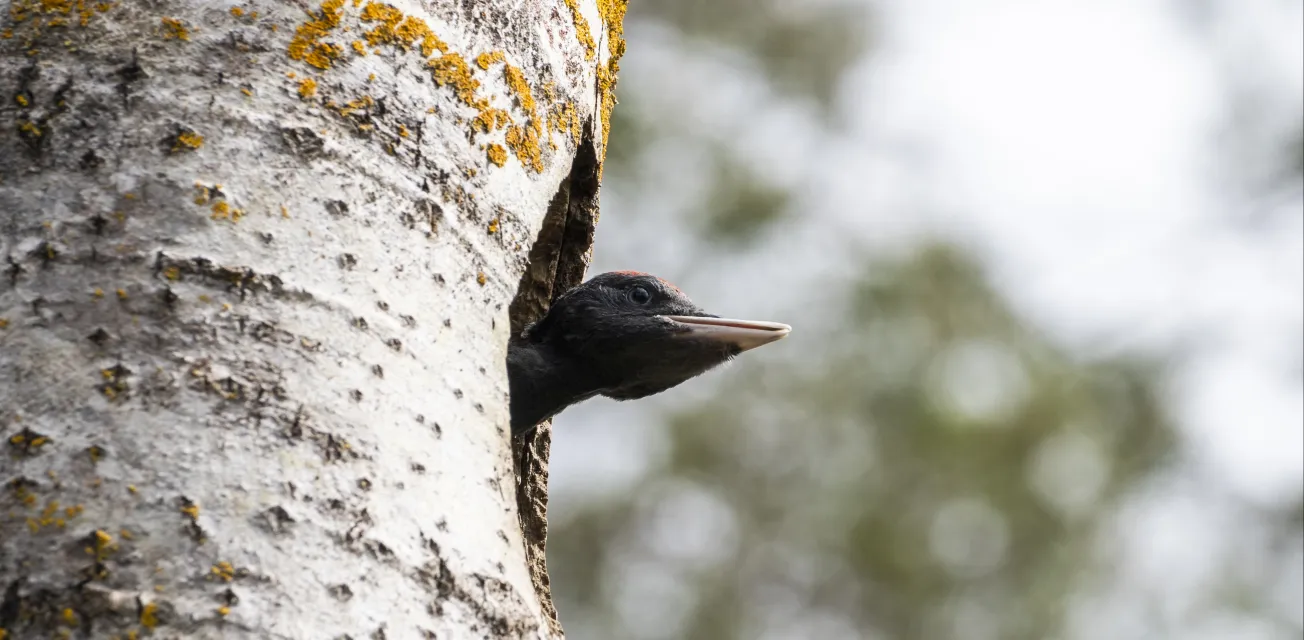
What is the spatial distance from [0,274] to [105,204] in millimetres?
170

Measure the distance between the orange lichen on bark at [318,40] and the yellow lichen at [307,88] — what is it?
36 mm

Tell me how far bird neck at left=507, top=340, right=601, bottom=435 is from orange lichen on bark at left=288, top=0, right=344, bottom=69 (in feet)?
3.67

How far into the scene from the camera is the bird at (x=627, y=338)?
10.8 feet

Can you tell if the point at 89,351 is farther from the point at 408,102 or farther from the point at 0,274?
the point at 408,102

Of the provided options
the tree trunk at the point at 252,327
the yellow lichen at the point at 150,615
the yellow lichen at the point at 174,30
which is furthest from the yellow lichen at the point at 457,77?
the yellow lichen at the point at 150,615

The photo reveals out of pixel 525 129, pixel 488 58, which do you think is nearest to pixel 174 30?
pixel 488 58

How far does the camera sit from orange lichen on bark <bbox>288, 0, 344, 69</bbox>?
201 cm

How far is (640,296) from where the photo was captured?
138 inches

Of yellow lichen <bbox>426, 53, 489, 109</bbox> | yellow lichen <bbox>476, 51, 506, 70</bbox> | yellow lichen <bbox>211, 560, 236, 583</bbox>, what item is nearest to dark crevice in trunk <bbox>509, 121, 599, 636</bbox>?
yellow lichen <bbox>476, 51, 506, 70</bbox>

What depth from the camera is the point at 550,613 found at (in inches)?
105

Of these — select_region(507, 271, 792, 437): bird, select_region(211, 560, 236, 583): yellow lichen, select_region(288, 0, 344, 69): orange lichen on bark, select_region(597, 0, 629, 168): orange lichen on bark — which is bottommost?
select_region(211, 560, 236, 583): yellow lichen

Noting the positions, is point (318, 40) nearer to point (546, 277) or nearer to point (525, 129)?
point (525, 129)

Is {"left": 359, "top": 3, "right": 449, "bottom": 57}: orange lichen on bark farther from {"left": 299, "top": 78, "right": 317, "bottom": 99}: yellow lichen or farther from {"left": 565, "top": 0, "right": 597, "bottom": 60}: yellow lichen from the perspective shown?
{"left": 565, "top": 0, "right": 597, "bottom": 60}: yellow lichen

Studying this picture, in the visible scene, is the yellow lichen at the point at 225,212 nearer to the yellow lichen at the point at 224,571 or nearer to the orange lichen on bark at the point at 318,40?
the orange lichen on bark at the point at 318,40
